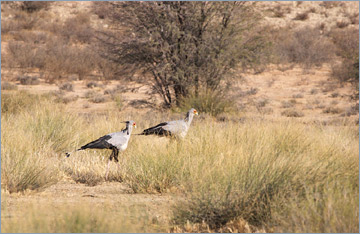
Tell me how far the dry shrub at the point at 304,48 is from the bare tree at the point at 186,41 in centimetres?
1118

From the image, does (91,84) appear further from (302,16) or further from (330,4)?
(330,4)

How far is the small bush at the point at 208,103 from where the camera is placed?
12.3 m

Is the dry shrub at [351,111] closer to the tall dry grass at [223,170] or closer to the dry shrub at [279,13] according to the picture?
the tall dry grass at [223,170]

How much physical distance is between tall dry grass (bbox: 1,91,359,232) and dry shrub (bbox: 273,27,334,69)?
17.0 meters

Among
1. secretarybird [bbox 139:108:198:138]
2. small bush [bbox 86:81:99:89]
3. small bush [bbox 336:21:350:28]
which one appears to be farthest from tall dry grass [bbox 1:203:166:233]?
small bush [bbox 336:21:350:28]

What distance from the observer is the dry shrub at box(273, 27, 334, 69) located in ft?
83.3

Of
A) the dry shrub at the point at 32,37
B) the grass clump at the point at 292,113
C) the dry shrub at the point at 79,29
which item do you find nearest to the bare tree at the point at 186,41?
the grass clump at the point at 292,113

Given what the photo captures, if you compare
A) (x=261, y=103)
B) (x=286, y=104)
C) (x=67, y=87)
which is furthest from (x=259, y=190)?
(x=67, y=87)

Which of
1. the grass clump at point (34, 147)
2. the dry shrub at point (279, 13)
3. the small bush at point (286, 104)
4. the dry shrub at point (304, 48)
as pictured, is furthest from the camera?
the dry shrub at point (279, 13)

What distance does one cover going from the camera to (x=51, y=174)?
6070mm

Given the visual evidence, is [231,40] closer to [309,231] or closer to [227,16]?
[227,16]

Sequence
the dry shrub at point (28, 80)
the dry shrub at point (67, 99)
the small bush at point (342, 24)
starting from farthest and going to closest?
1. the small bush at point (342, 24)
2. the dry shrub at point (28, 80)
3. the dry shrub at point (67, 99)

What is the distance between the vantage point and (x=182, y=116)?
11.4 meters

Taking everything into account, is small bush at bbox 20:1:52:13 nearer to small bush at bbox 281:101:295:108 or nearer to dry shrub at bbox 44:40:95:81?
dry shrub at bbox 44:40:95:81
